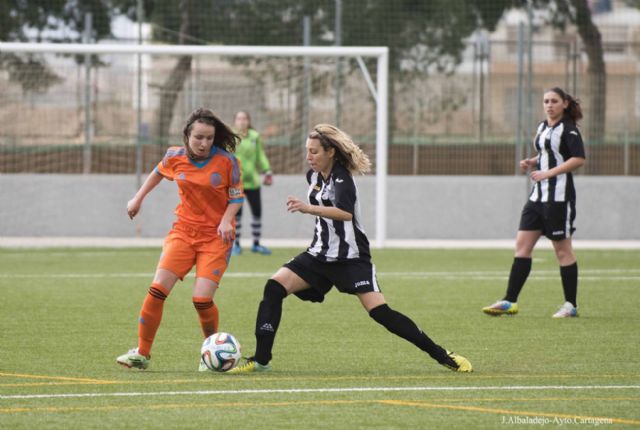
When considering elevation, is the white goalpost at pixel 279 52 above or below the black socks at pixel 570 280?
above

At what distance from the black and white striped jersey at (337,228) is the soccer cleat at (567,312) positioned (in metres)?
3.46

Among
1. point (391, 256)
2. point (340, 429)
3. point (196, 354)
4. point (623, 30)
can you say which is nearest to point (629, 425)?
point (340, 429)

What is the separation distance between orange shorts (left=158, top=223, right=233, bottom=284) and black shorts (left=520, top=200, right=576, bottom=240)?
11.9ft

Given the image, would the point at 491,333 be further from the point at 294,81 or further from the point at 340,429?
the point at 294,81

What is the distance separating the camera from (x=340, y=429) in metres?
5.58

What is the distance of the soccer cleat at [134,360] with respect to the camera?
7.32 meters

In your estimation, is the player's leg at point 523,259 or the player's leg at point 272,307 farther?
the player's leg at point 523,259

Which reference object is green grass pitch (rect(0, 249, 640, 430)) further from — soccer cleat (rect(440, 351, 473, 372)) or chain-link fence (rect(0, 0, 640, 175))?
chain-link fence (rect(0, 0, 640, 175))

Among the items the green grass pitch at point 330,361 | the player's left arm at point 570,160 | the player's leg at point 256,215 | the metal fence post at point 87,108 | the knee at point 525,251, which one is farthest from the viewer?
the metal fence post at point 87,108

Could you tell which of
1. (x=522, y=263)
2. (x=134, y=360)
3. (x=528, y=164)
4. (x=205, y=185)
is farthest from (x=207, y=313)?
(x=528, y=164)

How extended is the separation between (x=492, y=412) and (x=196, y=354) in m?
2.76

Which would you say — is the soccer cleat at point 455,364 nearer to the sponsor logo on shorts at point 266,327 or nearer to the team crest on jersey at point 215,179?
the sponsor logo on shorts at point 266,327

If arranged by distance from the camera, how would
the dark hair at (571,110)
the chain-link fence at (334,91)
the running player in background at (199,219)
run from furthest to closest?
the chain-link fence at (334,91) < the dark hair at (571,110) < the running player in background at (199,219)

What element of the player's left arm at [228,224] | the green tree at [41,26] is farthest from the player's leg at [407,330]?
the green tree at [41,26]
